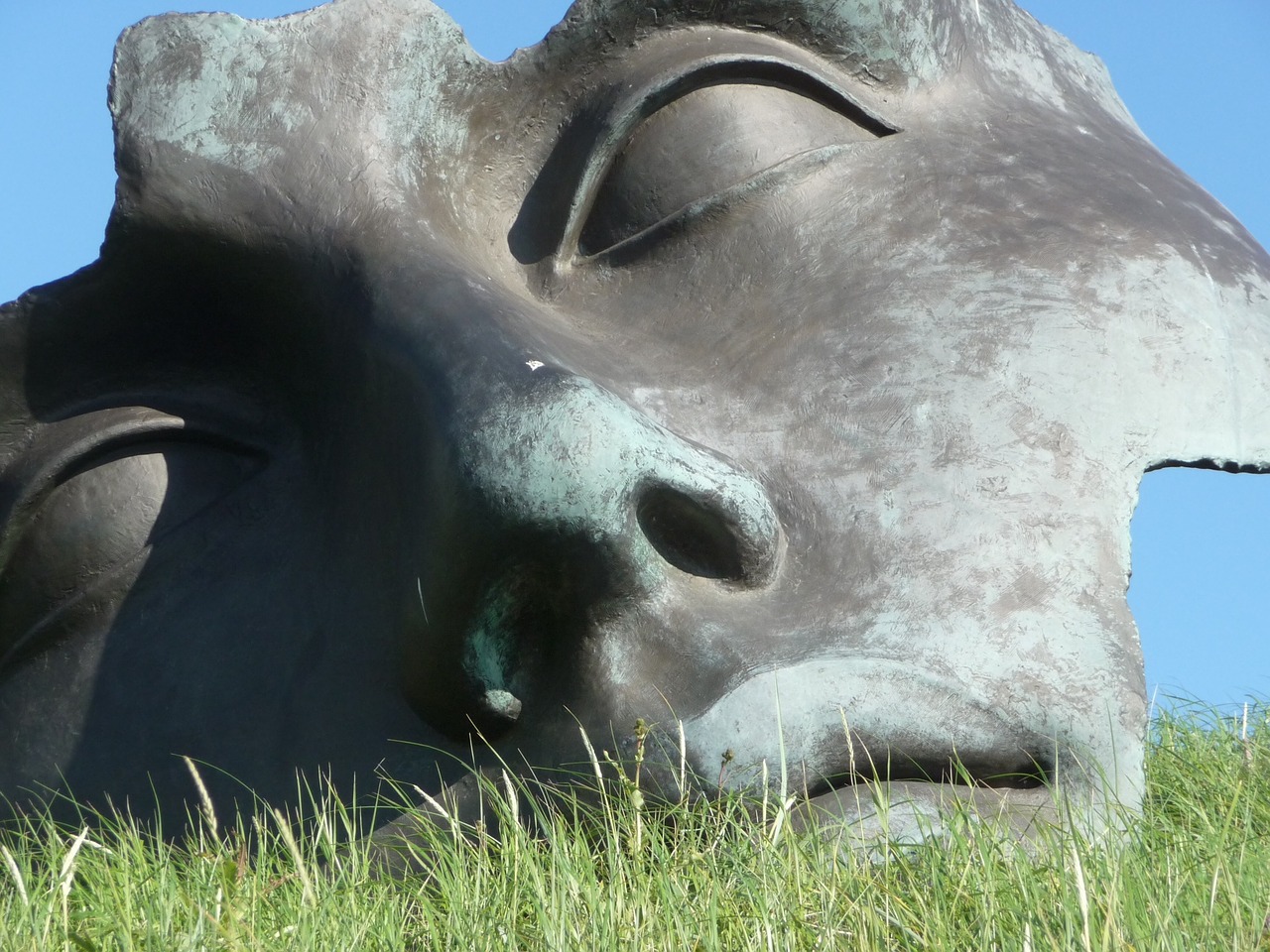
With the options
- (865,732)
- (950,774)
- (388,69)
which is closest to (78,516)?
(388,69)

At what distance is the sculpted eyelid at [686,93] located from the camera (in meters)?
2.99

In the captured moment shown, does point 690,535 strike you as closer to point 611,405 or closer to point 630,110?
point 611,405

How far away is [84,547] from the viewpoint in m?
3.06

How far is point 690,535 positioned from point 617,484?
7.1 inches

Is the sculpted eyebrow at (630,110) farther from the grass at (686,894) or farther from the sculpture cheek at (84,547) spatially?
the grass at (686,894)

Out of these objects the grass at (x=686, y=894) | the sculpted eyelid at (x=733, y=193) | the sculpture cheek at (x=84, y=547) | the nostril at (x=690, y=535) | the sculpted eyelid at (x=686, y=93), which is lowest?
the grass at (x=686, y=894)

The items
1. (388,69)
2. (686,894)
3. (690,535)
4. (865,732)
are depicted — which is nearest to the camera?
(686,894)

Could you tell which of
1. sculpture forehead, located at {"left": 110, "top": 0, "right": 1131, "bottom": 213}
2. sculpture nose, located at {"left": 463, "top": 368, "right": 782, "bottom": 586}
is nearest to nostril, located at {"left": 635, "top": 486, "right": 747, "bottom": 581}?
sculpture nose, located at {"left": 463, "top": 368, "right": 782, "bottom": 586}

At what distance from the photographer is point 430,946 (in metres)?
1.95

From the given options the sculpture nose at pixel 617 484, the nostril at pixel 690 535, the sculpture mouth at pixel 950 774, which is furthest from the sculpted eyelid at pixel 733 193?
the sculpture mouth at pixel 950 774

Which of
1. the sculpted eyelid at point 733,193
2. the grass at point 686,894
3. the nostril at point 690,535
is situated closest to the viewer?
the grass at point 686,894

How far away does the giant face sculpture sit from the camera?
8.16ft

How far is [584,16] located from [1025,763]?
1565 mm

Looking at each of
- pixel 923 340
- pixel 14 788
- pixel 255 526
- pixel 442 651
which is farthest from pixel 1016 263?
pixel 14 788
